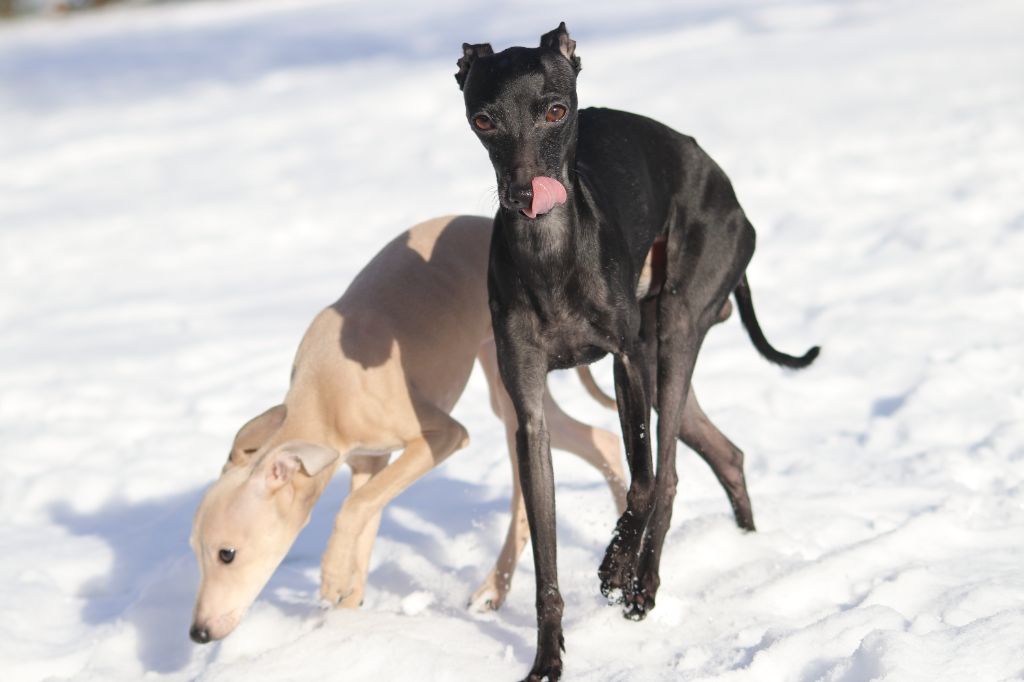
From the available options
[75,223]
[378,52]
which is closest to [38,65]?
[378,52]

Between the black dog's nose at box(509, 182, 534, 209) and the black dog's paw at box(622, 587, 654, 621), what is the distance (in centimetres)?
132

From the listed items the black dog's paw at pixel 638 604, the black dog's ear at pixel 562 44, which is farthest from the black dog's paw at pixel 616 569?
the black dog's ear at pixel 562 44

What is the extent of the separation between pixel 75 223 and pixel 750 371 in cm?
670

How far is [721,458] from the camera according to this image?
4586 millimetres

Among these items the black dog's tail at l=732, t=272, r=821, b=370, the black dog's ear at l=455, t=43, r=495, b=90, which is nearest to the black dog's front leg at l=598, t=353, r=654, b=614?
the black dog's ear at l=455, t=43, r=495, b=90

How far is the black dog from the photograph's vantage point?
3238mm

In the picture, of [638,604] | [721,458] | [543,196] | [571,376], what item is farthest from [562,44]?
[571,376]

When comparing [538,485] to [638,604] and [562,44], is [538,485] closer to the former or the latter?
[638,604]

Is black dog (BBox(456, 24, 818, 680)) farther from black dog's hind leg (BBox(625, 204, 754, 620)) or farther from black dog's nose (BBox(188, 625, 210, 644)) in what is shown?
black dog's nose (BBox(188, 625, 210, 644))

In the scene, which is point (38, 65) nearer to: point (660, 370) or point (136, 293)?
point (136, 293)

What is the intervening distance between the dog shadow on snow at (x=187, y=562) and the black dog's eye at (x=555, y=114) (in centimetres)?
163

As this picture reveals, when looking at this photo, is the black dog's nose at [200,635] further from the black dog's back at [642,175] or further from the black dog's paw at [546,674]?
the black dog's back at [642,175]

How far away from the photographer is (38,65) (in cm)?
2017

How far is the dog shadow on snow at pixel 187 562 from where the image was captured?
4.41 meters
